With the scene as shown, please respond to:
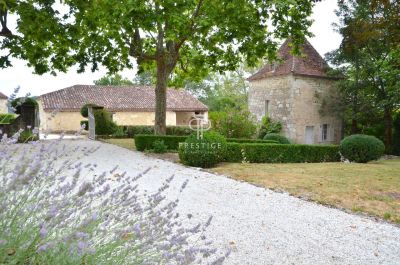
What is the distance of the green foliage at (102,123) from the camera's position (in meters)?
22.3

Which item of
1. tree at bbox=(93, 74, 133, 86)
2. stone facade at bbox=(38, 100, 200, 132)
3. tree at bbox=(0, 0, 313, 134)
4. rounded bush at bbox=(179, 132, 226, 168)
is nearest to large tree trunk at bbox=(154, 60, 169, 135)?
tree at bbox=(0, 0, 313, 134)

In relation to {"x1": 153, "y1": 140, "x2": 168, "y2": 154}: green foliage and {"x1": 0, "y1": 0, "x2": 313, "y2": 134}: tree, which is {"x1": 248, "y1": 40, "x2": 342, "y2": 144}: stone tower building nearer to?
{"x1": 0, "y1": 0, "x2": 313, "y2": 134}: tree

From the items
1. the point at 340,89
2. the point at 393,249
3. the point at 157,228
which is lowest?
the point at 393,249

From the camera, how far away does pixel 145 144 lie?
47.5 ft

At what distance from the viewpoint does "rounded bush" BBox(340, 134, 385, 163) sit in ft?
49.1

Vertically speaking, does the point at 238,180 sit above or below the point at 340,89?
below

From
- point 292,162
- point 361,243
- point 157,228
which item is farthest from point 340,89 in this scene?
point 157,228

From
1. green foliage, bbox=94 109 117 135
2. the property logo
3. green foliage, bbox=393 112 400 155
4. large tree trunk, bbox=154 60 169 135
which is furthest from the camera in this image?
green foliage, bbox=94 109 117 135

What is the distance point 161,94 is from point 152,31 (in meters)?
3.83

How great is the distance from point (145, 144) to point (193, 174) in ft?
18.3

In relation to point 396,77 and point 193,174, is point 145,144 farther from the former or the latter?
point 396,77

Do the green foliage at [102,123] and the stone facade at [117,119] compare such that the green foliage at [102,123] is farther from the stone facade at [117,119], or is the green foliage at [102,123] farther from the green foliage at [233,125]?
the green foliage at [233,125]

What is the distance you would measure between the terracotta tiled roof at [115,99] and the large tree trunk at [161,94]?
16.9 metres

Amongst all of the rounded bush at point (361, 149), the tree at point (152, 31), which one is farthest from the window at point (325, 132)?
the tree at point (152, 31)
